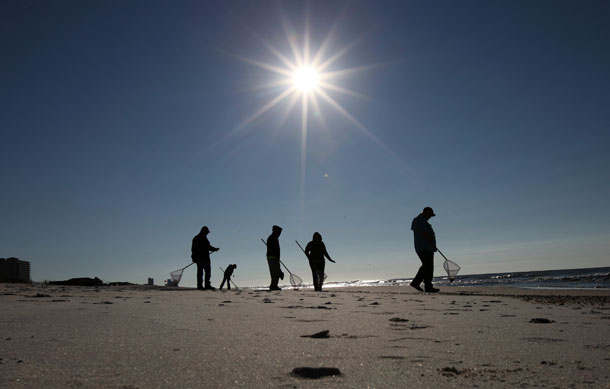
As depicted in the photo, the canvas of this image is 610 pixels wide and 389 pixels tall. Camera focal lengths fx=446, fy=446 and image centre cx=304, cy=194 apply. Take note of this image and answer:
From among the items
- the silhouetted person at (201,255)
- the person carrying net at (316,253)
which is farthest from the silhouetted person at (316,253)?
the silhouetted person at (201,255)

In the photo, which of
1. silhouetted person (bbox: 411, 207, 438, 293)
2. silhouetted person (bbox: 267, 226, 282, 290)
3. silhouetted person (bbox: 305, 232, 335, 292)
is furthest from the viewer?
silhouetted person (bbox: 267, 226, 282, 290)

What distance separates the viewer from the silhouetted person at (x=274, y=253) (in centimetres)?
1448

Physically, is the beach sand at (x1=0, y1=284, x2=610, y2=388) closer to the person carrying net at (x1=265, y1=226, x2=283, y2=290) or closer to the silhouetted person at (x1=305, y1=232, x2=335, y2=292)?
the silhouetted person at (x1=305, y1=232, x2=335, y2=292)

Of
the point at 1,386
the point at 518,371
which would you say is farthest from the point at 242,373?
the point at 518,371

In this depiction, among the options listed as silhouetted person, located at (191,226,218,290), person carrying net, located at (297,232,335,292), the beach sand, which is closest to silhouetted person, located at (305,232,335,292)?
person carrying net, located at (297,232,335,292)

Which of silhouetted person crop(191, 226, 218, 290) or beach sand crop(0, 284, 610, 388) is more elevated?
silhouetted person crop(191, 226, 218, 290)

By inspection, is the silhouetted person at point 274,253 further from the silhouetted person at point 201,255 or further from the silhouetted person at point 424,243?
the silhouetted person at point 424,243

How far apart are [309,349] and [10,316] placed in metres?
3.21

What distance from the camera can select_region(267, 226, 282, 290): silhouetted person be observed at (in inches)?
570

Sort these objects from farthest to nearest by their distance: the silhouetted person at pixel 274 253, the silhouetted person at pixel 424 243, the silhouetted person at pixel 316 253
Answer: the silhouetted person at pixel 274 253, the silhouetted person at pixel 316 253, the silhouetted person at pixel 424 243

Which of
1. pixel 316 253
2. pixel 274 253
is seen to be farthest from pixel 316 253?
pixel 274 253

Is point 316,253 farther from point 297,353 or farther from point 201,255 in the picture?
point 297,353

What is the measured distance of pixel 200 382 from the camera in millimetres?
1744

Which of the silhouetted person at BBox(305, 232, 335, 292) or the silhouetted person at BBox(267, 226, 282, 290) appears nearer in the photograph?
the silhouetted person at BBox(305, 232, 335, 292)
